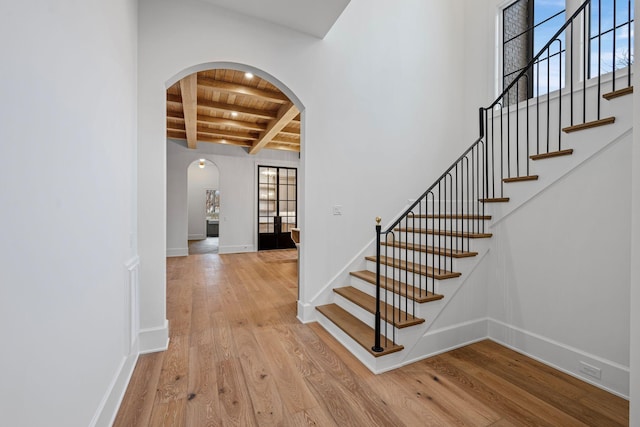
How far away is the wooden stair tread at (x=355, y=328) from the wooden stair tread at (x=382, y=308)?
0.16 meters

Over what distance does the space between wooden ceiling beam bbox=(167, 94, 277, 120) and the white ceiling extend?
7.81 feet

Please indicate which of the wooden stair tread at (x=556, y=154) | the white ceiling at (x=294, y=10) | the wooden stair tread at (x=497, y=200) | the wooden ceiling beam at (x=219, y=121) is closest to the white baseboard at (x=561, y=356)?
the wooden stair tread at (x=497, y=200)

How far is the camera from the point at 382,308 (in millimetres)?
2621

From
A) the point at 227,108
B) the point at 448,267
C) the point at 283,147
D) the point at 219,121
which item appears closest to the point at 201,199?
Answer: the point at 283,147

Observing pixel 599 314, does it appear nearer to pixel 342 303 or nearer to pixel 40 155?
pixel 342 303

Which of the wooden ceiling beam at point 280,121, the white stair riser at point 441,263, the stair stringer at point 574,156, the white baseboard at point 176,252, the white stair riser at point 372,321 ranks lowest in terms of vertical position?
the white baseboard at point 176,252

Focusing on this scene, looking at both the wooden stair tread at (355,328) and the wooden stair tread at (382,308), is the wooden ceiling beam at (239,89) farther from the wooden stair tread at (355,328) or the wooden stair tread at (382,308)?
the wooden stair tread at (355,328)

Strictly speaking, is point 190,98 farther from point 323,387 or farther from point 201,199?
point 201,199

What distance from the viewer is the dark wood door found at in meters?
8.41

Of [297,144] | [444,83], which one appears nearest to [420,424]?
[444,83]

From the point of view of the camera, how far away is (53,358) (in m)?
1.03

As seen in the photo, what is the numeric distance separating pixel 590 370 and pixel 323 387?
1.99 metres

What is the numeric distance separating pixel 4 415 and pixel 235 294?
11.1 feet

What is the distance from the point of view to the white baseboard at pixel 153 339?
7.90ft
